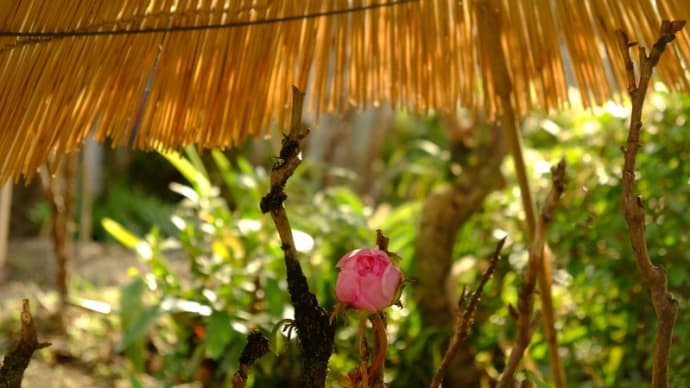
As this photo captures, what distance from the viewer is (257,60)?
1472 mm

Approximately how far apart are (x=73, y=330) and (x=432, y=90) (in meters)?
1.89

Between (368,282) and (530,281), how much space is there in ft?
1.16

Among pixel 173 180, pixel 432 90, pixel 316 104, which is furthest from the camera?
pixel 173 180

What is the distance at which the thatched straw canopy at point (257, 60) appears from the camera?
1325 mm

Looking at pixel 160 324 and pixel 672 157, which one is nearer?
pixel 672 157

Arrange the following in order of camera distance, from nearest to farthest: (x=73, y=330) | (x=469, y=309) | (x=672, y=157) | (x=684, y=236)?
(x=469, y=309), (x=684, y=236), (x=672, y=157), (x=73, y=330)

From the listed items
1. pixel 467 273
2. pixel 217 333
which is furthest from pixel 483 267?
pixel 217 333

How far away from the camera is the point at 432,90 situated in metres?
1.75

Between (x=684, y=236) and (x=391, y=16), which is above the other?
(x=391, y=16)

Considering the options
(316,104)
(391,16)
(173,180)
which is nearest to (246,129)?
(316,104)

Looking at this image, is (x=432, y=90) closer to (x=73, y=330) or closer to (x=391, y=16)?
(x=391, y=16)

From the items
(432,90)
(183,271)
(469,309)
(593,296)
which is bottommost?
(469,309)

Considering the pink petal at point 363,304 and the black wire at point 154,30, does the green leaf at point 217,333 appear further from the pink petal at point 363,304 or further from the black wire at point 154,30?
the pink petal at point 363,304

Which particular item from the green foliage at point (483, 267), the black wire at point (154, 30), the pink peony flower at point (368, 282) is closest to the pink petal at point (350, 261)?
the pink peony flower at point (368, 282)
